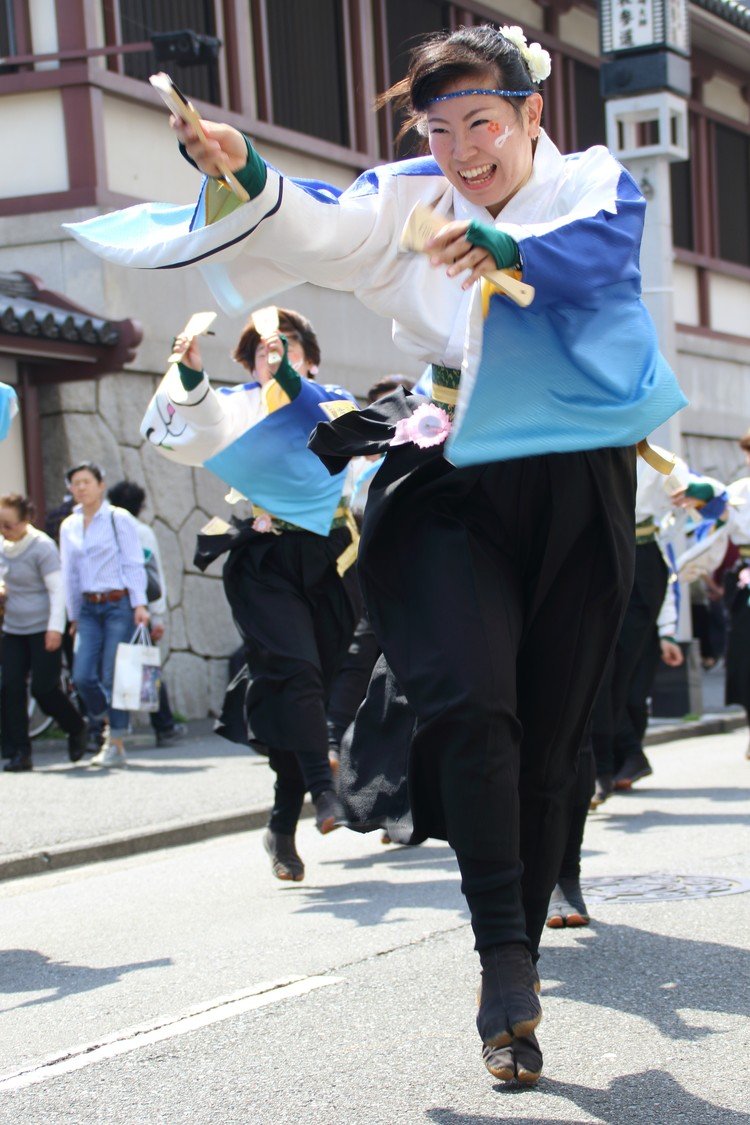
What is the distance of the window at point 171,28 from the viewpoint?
13.8 meters

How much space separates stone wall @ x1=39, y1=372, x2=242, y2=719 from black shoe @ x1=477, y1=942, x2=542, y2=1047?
32.5 feet

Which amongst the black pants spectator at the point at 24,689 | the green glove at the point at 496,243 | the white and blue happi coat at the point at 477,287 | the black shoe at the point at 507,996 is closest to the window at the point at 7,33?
the black pants spectator at the point at 24,689

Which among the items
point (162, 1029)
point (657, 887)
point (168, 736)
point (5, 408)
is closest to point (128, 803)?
point (168, 736)

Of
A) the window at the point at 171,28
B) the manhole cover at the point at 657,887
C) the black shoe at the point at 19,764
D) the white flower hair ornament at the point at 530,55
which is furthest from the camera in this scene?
the window at the point at 171,28

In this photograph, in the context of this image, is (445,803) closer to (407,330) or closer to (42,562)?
(407,330)

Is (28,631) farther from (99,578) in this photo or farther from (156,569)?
(156,569)

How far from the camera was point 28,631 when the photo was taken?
11.0m

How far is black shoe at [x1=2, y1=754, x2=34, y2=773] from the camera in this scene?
1073 cm

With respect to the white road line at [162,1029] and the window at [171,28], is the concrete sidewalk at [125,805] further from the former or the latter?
the window at [171,28]

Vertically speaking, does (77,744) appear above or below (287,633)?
below

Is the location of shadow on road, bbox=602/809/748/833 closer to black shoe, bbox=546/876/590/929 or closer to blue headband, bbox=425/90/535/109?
black shoe, bbox=546/876/590/929

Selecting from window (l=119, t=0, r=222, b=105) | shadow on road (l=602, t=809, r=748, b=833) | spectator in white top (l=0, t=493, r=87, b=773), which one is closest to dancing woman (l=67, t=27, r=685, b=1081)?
shadow on road (l=602, t=809, r=748, b=833)

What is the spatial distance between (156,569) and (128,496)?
22.1 inches

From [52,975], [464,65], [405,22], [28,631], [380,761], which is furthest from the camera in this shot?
[405,22]
